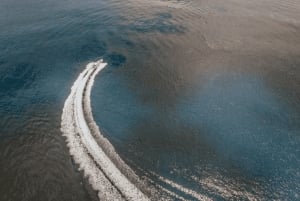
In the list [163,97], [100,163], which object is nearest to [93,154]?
[100,163]

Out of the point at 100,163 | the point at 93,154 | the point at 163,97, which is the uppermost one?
the point at 163,97

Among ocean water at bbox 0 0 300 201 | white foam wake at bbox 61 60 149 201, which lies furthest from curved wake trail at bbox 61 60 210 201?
ocean water at bbox 0 0 300 201

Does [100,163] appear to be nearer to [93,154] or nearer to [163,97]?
[93,154]

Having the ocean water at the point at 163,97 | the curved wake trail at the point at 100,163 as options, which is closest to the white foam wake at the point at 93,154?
the curved wake trail at the point at 100,163

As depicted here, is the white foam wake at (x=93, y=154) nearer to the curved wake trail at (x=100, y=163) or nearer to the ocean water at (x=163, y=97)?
the curved wake trail at (x=100, y=163)

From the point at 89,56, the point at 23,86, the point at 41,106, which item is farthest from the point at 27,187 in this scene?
the point at 89,56

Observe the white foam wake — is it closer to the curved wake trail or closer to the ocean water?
the curved wake trail

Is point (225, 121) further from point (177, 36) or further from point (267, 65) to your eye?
point (177, 36)
